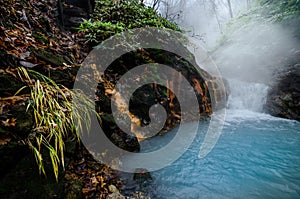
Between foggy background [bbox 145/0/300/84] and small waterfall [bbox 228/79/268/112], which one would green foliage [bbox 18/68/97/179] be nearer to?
foggy background [bbox 145/0/300/84]

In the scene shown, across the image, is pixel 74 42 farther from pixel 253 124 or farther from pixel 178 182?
pixel 253 124

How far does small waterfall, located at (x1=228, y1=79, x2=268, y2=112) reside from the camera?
26.6 ft

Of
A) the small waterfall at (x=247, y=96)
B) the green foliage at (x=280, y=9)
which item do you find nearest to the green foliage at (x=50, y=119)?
the small waterfall at (x=247, y=96)

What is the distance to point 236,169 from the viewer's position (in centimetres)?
314

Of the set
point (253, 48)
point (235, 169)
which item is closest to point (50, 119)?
point (235, 169)

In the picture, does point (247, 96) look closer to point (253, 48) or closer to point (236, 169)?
point (253, 48)

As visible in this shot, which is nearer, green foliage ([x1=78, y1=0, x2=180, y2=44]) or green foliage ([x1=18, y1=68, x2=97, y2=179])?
green foliage ([x1=18, y1=68, x2=97, y2=179])

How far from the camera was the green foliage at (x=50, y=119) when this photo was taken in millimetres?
1662

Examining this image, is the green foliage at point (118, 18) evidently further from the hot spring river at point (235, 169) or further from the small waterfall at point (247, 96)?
the small waterfall at point (247, 96)

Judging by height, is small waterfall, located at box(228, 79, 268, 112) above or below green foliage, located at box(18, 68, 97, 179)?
above

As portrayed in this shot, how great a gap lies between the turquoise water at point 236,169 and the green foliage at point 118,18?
2879mm

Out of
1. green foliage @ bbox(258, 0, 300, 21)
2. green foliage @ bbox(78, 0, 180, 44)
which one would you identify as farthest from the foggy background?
green foliage @ bbox(78, 0, 180, 44)

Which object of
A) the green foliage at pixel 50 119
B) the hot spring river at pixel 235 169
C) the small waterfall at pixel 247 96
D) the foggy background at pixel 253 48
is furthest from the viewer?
the foggy background at pixel 253 48

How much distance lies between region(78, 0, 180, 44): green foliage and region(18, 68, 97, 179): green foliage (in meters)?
2.30
